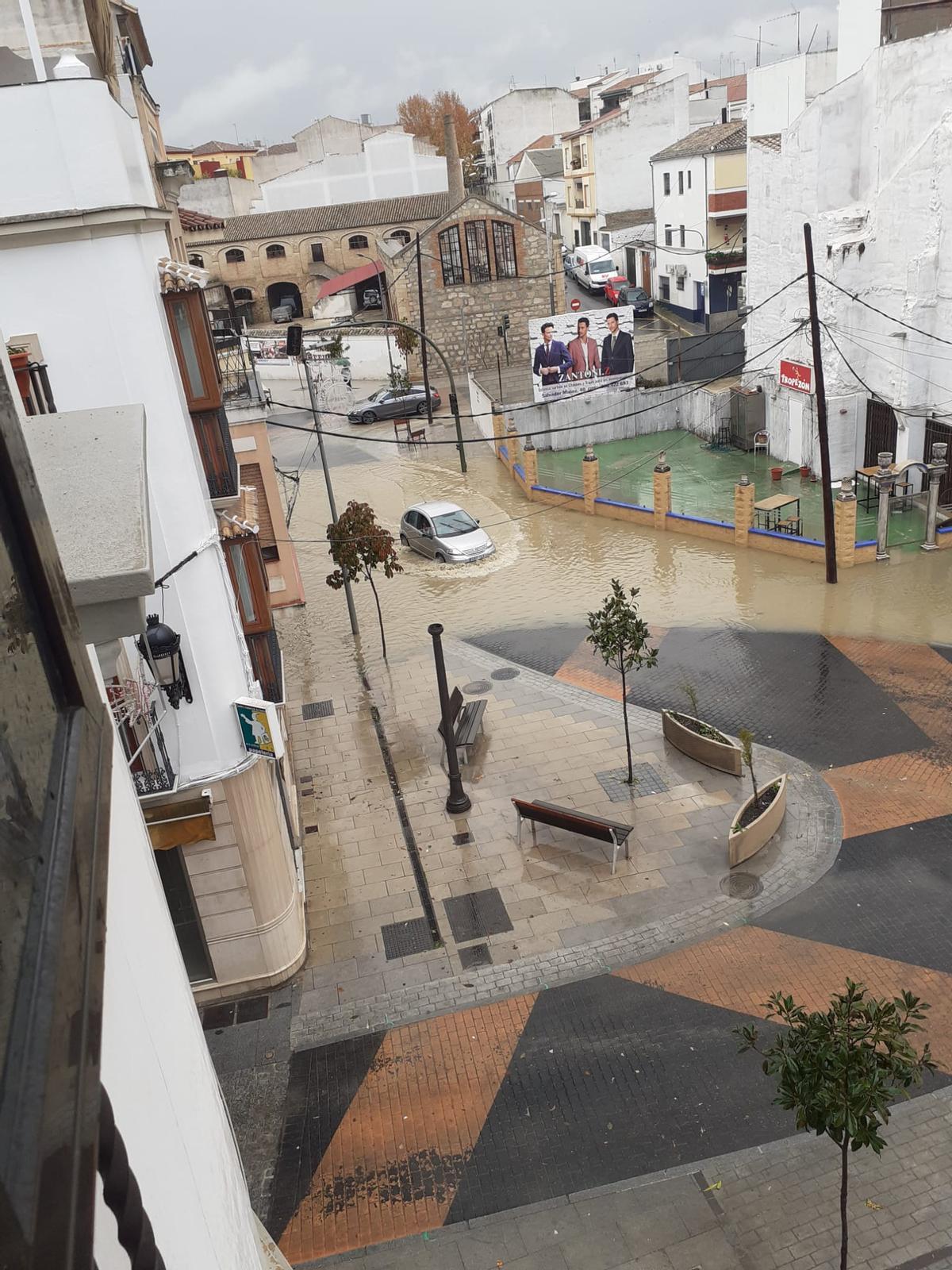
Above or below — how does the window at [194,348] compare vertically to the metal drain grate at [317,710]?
above

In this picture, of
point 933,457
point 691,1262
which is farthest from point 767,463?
point 691,1262

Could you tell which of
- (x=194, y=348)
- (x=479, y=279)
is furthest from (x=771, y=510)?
(x=479, y=279)

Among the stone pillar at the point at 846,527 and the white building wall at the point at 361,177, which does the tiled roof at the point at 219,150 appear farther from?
the stone pillar at the point at 846,527

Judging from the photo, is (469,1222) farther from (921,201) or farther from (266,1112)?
(921,201)

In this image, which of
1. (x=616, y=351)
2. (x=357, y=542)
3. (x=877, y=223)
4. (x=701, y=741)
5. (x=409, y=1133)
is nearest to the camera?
(x=409, y=1133)

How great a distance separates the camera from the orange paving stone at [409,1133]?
8.31 meters

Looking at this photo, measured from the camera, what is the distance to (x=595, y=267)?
180 feet

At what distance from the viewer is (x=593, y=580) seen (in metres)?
22.0

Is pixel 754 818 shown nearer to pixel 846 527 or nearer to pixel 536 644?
pixel 536 644

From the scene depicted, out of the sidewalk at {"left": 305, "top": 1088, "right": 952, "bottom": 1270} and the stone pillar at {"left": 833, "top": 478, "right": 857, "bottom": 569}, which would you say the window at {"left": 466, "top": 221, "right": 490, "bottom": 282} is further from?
the sidewalk at {"left": 305, "top": 1088, "right": 952, "bottom": 1270}

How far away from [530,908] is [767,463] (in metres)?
20.3

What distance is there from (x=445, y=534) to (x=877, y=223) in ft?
42.6

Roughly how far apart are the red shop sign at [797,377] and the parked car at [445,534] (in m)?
9.27

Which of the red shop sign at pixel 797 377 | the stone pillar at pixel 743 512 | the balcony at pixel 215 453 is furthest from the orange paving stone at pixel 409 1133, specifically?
the red shop sign at pixel 797 377
